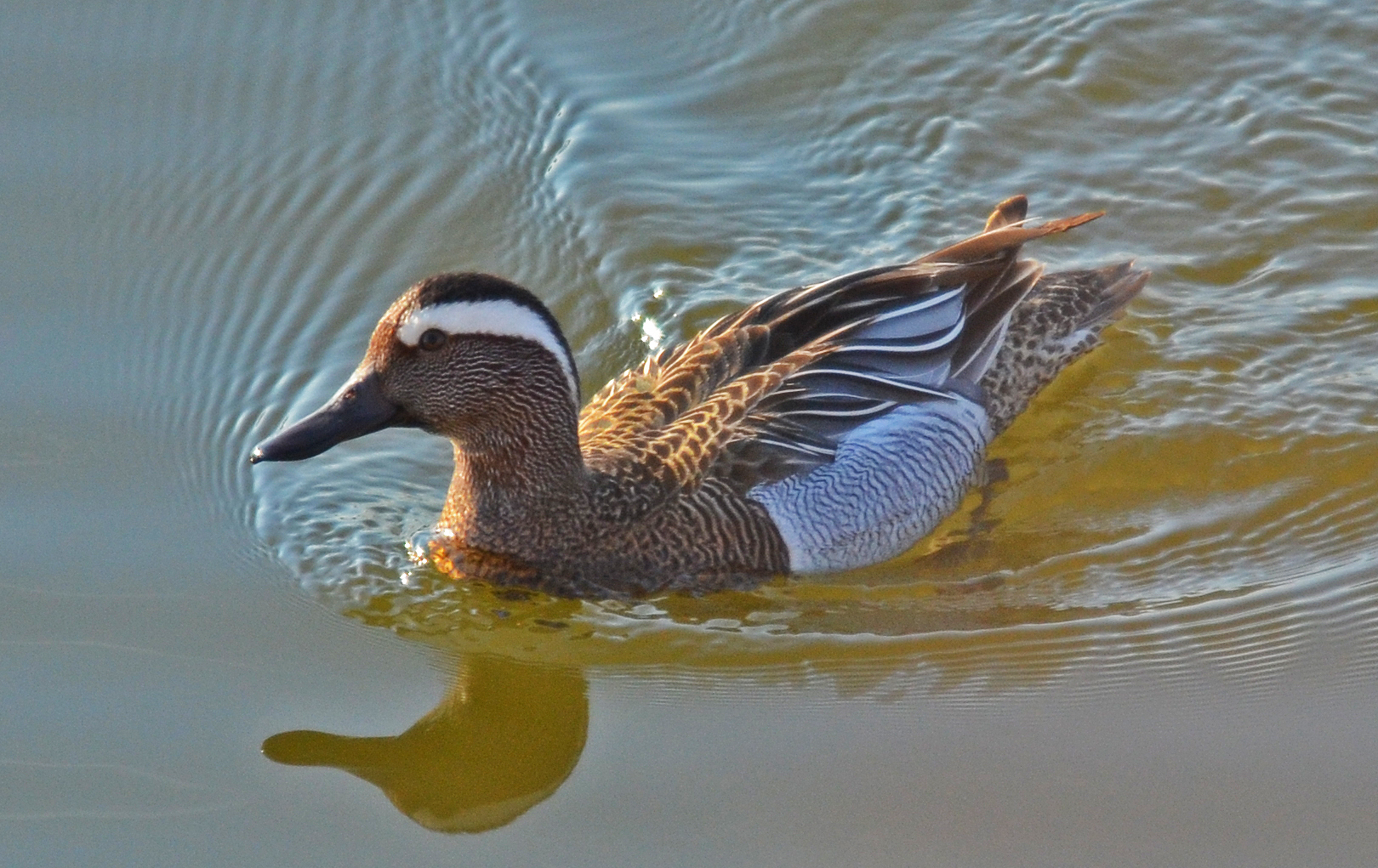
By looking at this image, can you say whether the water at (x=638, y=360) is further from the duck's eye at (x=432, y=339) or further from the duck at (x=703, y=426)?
the duck's eye at (x=432, y=339)

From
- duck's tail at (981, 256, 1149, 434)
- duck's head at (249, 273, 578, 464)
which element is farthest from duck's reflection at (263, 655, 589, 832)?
duck's tail at (981, 256, 1149, 434)

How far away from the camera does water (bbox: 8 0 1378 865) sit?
6.46 metres

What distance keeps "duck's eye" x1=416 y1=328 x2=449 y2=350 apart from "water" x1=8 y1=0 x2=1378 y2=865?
1.07 m

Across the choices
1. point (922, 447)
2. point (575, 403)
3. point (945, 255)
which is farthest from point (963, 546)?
point (575, 403)

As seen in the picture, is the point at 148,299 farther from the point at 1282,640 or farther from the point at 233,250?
the point at 1282,640

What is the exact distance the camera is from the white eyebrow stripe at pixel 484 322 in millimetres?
7078

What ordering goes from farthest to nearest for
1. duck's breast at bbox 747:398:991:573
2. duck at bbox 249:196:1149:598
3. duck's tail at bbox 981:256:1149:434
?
duck's tail at bbox 981:256:1149:434
duck's breast at bbox 747:398:991:573
duck at bbox 249:196:1149:598

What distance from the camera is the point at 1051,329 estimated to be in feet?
29.2

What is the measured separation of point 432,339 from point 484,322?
215 millimetres

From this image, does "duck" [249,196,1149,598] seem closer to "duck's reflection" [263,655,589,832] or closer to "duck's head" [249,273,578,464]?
"duck's head" [249,273,578,464]

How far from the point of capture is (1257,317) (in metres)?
9.27

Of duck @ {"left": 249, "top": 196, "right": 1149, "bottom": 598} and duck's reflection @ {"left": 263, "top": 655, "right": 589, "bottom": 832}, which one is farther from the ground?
duck @ {"left": 249, "top": 196, "right": 1149, "bottom": 598}

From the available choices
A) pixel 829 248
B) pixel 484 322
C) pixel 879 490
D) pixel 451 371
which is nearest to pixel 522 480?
pixel 451 371

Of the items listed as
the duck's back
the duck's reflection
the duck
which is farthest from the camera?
the duck's back
